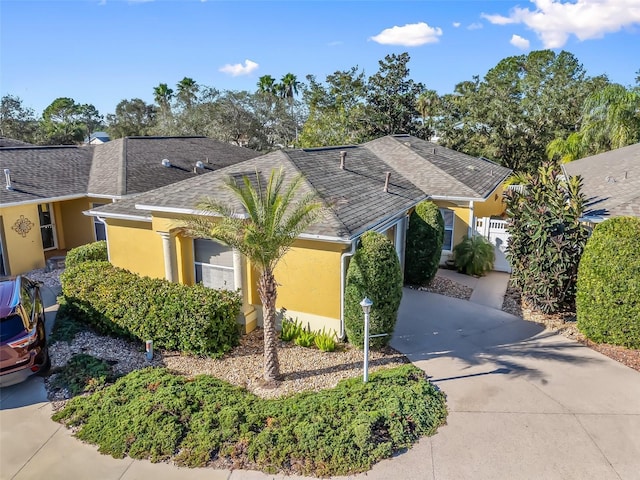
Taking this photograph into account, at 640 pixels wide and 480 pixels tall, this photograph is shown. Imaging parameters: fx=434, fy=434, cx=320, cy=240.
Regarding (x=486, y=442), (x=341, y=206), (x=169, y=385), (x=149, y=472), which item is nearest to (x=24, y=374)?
(x=169, y=385)

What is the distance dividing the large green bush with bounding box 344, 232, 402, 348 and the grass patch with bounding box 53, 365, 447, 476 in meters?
1.32

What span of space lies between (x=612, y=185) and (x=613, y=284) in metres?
6.74

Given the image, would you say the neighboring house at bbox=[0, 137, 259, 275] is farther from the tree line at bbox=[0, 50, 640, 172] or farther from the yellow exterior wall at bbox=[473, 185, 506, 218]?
the tree line at bbox=[0, 50, 640, 172]

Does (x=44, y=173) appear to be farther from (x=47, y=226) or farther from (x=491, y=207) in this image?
(x=491, y=207)

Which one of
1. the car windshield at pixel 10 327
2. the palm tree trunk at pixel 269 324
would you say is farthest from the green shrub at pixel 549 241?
the car windshield at pixel 10 327

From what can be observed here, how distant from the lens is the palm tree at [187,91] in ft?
162

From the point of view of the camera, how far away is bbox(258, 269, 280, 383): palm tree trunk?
356 inches

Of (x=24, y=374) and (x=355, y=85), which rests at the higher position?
(x=355, y=85)

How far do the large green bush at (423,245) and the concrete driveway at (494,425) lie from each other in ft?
13.6

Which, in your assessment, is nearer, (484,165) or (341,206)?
(341,206)

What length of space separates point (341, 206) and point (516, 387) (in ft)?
20.3

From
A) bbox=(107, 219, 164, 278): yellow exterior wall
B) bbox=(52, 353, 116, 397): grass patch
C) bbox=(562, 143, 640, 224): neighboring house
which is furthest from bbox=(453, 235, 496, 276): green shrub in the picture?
bbox=(52, 353, 116, 397): grass patch

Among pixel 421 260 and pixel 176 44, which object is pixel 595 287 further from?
pixel 176 44

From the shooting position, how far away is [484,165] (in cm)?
2398
